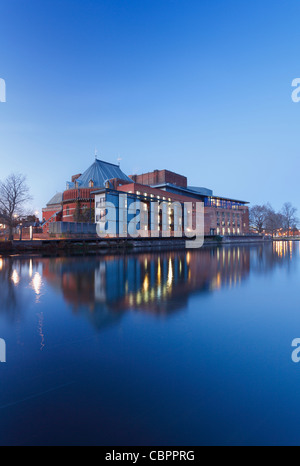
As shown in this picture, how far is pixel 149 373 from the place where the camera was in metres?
3.76

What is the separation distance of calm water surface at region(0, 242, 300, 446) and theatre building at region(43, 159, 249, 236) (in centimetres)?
3748

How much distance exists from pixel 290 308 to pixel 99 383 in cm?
668

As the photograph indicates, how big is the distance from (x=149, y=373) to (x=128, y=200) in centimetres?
4862

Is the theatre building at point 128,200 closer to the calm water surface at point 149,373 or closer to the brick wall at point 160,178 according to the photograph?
the brick wall at point 160,178

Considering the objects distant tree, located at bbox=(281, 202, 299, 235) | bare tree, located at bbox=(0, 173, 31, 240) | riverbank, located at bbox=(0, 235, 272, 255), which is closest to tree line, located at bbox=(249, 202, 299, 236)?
distant tree, located at bbox=(281, 202, 299, 235)

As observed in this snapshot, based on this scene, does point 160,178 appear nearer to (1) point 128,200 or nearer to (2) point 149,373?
(1) point 128,200

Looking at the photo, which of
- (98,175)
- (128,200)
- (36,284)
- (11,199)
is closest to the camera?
(36,284)

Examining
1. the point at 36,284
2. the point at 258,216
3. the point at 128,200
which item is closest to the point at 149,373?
the point at 36,284

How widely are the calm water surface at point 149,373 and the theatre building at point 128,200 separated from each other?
123 feet

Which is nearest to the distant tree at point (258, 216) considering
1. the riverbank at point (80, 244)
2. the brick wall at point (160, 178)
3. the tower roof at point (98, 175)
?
the brick wall at point (160, 178)

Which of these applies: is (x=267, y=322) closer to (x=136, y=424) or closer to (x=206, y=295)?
(x=206, y=295)

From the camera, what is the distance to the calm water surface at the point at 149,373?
8.66 feet

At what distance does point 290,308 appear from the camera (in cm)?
753

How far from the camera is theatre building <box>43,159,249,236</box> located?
49.8 m
